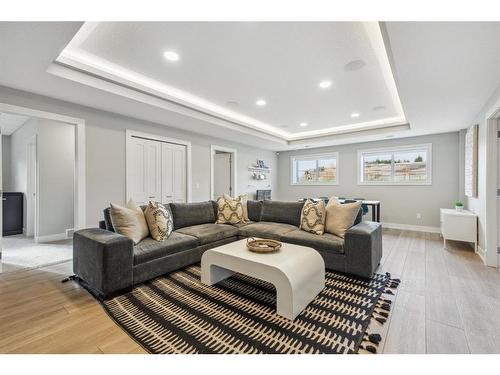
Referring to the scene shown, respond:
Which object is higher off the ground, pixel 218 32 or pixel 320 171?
pixel 218 32

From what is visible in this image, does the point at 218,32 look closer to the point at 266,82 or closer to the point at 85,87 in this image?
the point at 266,82

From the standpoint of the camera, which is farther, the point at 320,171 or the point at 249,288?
the point at 320,171

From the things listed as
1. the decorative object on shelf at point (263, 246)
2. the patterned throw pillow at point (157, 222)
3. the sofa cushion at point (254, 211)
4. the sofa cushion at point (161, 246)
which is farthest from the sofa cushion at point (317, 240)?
the patterned throw pillow at point (157, 222)

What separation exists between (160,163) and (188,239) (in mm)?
2305

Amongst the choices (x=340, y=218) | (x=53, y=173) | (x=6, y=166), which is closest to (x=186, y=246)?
(x=340, y=218)

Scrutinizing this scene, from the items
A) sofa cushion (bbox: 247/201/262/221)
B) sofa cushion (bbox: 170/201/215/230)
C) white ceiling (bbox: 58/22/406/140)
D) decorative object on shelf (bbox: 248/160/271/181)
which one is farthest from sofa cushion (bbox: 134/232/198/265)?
decorative object on shelf (bbox: 248/160/271/181)

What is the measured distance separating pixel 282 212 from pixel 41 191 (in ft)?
15.2

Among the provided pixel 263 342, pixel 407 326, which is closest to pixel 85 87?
pixel 263 342

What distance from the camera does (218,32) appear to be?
6.77ft

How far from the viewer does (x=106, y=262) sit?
2061mm

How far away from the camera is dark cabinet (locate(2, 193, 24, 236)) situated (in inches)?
189

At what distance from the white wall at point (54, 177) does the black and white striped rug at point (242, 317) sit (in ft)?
11.4

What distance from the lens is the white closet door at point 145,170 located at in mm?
4164
